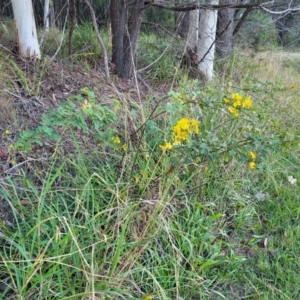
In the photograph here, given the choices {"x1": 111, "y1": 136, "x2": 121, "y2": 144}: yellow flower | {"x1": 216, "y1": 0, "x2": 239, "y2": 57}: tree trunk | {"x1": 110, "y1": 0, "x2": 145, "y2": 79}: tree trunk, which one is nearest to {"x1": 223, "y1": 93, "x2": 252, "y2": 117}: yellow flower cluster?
{"x1": 111, "y1": 136, "x2": 121, "y2": 144}: yellow flower

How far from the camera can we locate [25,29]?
3221 millimetres

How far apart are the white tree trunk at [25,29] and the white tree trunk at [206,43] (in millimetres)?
1966

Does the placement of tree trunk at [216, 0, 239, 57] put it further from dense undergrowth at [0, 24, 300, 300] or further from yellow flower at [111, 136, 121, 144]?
yellow flower at [111, 136, 121, 144]

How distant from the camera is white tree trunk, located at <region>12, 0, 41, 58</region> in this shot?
317cm

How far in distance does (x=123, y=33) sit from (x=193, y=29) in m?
1.07

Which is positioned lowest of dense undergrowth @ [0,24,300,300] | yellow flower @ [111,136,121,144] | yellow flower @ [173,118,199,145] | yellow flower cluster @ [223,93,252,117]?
dense undergrowth @ [0,24,300,300]

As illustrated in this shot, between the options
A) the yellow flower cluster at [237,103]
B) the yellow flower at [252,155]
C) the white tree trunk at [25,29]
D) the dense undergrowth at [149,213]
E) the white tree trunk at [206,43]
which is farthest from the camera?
the white tree trunk at [206,43]

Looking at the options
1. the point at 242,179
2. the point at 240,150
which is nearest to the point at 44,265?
the point at 240,150

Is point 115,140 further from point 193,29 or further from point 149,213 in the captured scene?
point 193,29

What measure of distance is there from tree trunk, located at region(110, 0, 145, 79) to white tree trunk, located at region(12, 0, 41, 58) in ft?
2.68

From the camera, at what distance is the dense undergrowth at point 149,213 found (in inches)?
66.2

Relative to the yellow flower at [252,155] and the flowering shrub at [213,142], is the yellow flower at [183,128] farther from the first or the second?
the yellow flower at [252,155]

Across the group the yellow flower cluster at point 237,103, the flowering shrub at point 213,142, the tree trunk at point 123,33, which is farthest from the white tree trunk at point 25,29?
the yellow flower cluster at point 237,103

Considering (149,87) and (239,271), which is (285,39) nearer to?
(149,87)
